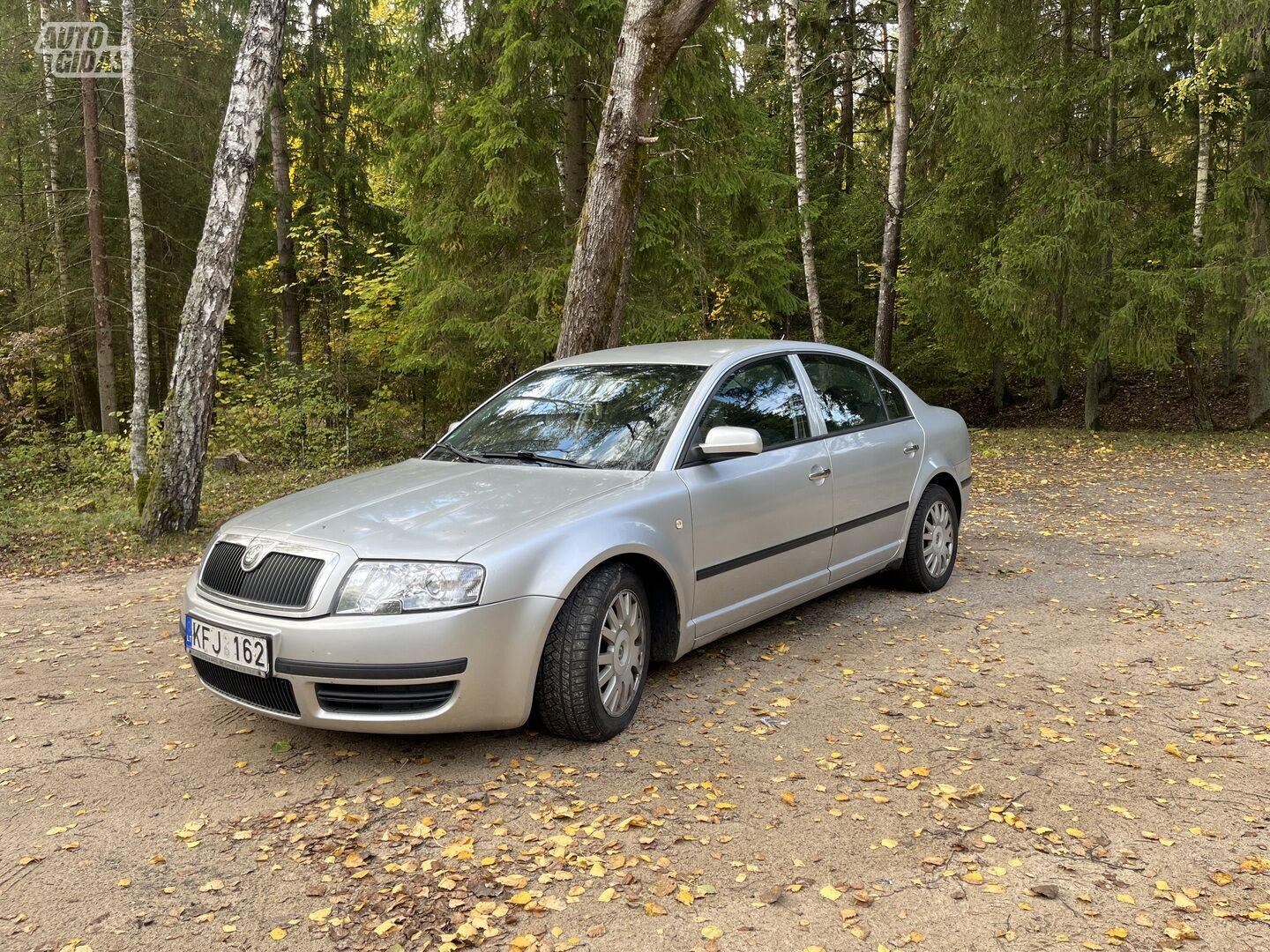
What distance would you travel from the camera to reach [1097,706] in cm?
443

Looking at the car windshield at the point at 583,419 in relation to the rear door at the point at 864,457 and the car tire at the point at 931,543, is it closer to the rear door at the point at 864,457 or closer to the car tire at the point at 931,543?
the rear door at the point at 864,457

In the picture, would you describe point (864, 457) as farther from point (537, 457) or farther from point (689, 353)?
point (537, 457)

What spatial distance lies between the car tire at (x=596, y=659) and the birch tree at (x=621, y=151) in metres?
4.92

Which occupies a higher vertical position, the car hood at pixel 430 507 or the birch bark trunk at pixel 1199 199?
the birch bark trunk at pixel 1199 199

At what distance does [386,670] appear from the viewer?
Result: 139 inches

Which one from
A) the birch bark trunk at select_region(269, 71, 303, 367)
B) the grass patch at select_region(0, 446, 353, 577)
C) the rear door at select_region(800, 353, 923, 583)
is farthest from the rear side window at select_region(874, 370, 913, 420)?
the birch bark trunk at select_region(269, 71, 303, 367)

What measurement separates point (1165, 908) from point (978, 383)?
20.4 m

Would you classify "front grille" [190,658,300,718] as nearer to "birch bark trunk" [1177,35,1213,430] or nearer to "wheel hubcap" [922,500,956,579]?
"wheel hubcap" [922,500,956,579]

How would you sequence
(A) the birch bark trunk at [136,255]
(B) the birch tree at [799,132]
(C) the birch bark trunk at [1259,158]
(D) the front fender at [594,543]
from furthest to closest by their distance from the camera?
(B) the birch tree at [799,132], (C) the birch bark trunk at [1259,158], (A) the birch bark trunk at [136,255], (D) the front fender at [594,543]

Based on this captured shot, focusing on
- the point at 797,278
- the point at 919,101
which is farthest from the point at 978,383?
the point at 919,101

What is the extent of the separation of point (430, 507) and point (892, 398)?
3.39 m

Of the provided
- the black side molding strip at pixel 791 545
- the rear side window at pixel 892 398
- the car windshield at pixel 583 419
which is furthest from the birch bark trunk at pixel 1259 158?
the car windshield at pixel 583 419

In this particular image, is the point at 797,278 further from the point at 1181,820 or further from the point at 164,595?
the point at 1181,820

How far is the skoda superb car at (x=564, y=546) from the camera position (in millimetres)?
3596
